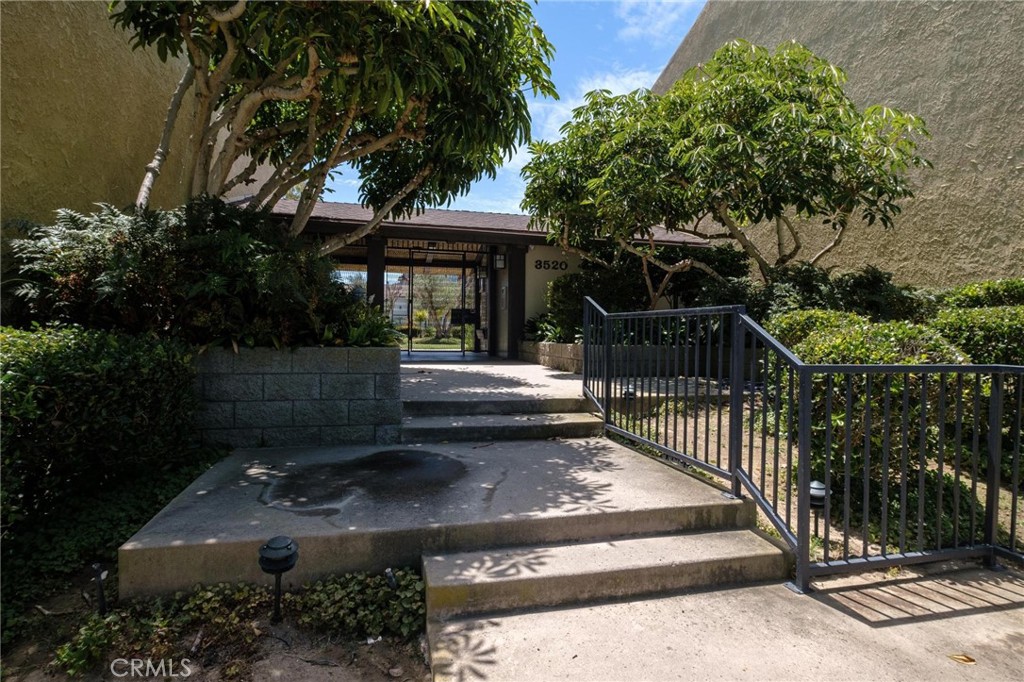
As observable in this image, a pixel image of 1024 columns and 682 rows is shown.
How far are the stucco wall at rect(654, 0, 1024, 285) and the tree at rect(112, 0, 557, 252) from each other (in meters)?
6.84

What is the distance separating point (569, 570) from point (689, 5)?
49.5 ft

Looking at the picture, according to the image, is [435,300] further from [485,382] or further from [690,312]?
[690,312]

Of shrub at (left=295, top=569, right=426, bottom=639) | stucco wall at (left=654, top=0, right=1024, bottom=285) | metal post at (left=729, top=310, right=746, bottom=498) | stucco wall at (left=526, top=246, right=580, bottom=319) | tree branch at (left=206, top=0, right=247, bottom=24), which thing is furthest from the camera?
stucco wall at (left=526, top=246, right=580, bottom=319)

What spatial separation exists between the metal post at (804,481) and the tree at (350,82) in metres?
3.17

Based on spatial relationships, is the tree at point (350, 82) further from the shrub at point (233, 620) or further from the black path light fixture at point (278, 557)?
the shrub at point (233, 620)

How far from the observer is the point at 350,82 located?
434 centimetres

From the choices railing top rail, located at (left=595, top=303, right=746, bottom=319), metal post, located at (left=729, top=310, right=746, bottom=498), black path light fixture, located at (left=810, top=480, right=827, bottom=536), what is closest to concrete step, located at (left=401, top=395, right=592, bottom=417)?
railing top rail, located at (left=595, top=303, right=746, bottom=319)

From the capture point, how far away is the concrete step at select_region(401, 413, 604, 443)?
4438 mm

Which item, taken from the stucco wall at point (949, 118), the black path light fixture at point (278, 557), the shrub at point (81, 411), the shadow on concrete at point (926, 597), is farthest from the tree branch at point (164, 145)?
the stucco wall at point (949, 118)

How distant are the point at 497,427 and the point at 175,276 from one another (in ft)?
9.15

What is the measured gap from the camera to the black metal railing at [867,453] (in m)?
2.65

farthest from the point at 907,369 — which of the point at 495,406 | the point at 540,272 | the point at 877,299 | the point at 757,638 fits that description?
the point at 540,272

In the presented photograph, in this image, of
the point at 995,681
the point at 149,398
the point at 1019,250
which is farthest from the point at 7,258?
the point at 1019,250

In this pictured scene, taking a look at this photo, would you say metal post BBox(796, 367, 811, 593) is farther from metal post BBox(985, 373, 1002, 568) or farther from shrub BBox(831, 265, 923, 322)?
shrub BBox(831, 265, 923, 322)
